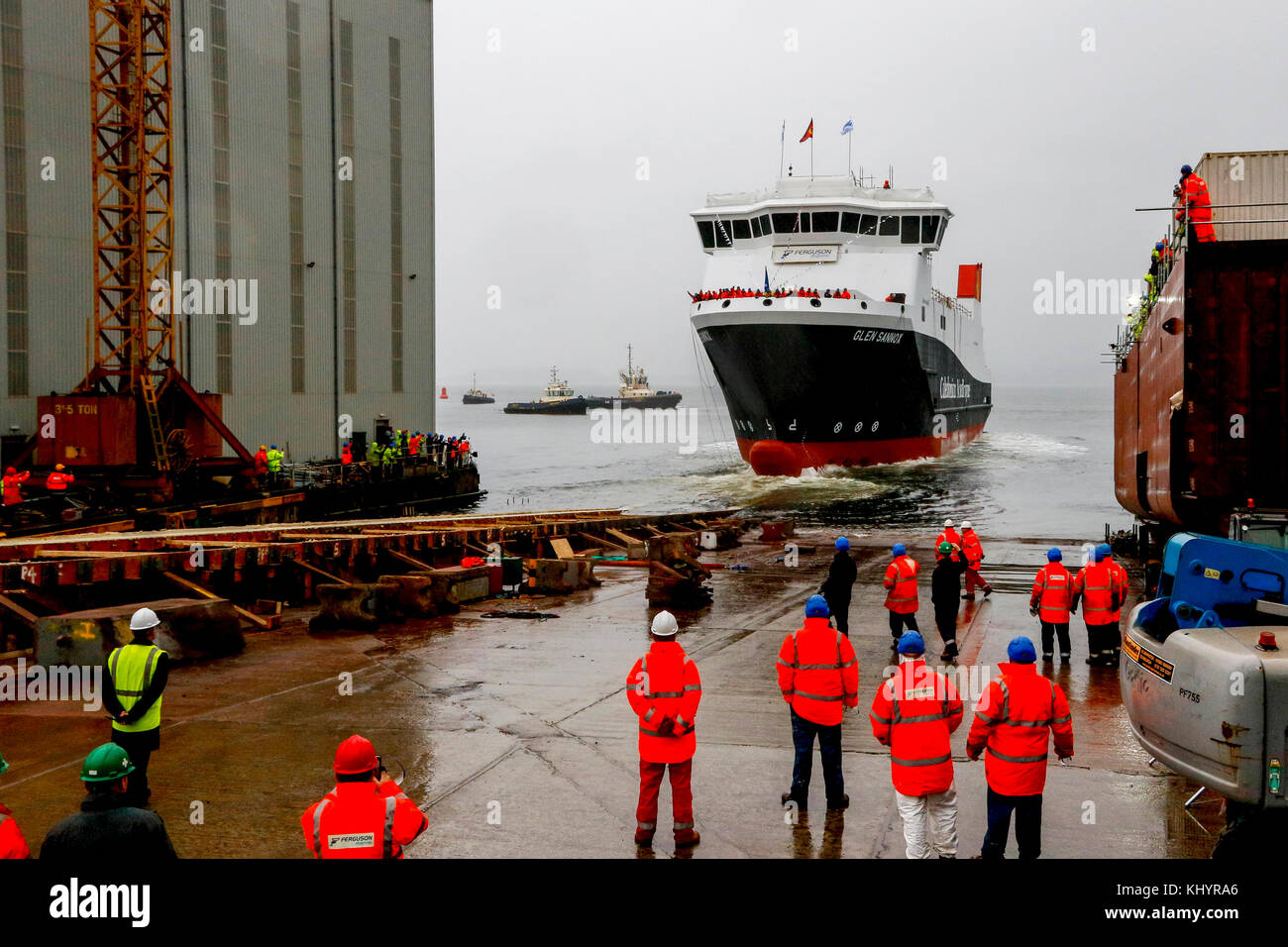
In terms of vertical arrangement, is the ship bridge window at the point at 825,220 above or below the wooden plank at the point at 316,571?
above

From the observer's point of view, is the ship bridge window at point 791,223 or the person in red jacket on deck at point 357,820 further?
the ship bridge window at point 791,223

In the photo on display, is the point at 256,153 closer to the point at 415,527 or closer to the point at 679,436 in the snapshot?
the point at 415,527

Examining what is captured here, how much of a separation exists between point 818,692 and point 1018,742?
1.48 metres

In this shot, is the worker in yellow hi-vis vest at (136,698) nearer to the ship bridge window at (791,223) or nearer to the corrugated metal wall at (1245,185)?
the corrugated metal wall at (1245,185)

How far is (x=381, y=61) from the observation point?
42.8m

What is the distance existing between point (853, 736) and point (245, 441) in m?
32.4

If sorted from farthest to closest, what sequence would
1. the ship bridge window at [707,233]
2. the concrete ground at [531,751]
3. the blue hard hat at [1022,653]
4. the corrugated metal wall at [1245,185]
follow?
the ship bridge window at [707,233]
the corrugated metal wall at [1245,185]
the concrete ground at [531,751]
the blue hard hat at [1022,653]

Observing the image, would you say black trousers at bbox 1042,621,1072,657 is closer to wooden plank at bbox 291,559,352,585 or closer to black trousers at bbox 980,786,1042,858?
black trousers at bbox 980,786,1042,858

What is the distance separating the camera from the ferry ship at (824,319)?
4000cm

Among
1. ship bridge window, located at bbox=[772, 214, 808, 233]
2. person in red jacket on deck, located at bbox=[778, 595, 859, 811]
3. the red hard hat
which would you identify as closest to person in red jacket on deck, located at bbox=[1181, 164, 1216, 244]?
person in red jacket on deck, located at bbox=[778, 595, 859, 811]

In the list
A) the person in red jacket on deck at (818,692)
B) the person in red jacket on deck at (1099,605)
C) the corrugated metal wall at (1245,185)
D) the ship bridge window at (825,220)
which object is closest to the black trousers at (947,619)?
the person in red jacket on deck at (1099,605)

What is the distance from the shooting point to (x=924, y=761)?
5992 millimetres

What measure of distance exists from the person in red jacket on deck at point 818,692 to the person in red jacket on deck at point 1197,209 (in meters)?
6.82
